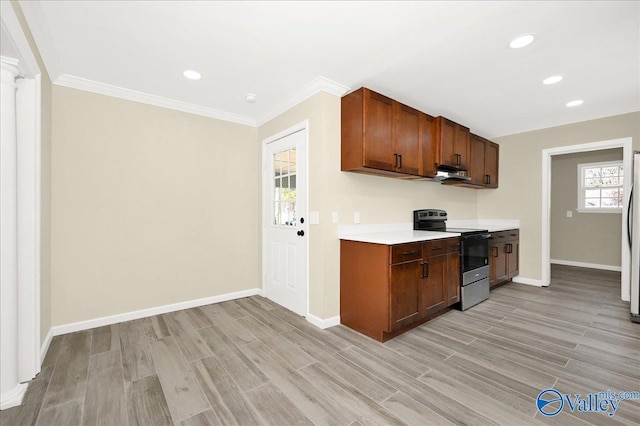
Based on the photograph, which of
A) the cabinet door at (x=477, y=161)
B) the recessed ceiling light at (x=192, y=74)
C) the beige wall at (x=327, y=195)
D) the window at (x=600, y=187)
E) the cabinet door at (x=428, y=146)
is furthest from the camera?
the window at (x=600, y=187)

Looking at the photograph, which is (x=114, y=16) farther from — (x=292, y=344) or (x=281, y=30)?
(x=292, y=344)

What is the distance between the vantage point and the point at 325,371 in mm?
2109

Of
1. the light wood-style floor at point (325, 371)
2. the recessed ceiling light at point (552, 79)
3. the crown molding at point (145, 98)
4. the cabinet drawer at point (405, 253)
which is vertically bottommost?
the light wood-style floor at point (325, 371)

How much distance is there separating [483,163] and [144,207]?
16.8ft

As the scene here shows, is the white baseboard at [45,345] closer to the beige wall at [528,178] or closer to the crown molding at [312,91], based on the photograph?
the crown molding at [312,91]

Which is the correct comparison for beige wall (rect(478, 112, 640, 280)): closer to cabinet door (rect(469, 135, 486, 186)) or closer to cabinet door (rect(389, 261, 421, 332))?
cabinet door (rect(469, 135, 486, 186))

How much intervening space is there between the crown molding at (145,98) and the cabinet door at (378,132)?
1934mm

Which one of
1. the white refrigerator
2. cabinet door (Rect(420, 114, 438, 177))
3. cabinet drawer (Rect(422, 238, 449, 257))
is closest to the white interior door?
cabinet drawer (Rect(422, 238, 449, 257))

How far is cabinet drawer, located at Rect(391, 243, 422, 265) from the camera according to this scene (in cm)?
254

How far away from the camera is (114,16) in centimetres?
191

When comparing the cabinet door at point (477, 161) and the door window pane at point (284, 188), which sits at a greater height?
the cabinet door at point (477, 161)

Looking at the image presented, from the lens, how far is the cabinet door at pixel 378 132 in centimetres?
276

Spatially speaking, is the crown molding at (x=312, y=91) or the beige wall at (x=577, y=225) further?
the beige wall at (x=577, y=225)

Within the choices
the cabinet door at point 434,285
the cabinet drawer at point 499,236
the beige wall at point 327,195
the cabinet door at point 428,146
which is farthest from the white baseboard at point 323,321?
the cabinet drawer at point 499,236
